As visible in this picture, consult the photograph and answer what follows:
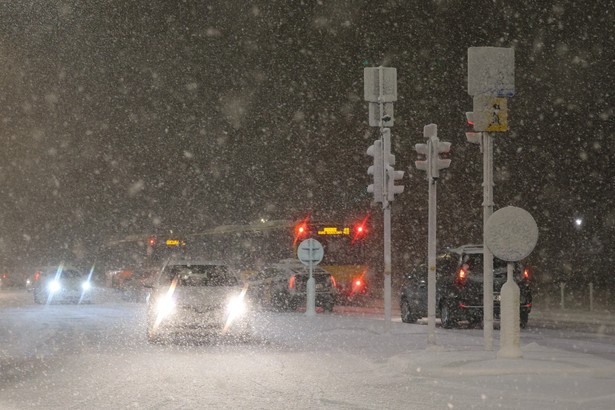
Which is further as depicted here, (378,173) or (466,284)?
(466,284)

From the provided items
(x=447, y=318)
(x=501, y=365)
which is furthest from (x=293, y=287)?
(x=501, y=365)

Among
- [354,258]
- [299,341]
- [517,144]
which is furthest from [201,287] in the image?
[517,144]

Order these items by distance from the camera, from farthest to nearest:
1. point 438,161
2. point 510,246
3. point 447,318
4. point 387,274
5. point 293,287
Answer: point 293,287
point 447,318
point 387,274
point 438,161
point 510,246

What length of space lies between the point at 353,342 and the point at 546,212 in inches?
1441

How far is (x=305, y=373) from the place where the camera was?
11.8m

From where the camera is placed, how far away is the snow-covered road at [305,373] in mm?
9375

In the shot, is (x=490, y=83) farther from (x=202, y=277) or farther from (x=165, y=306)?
(x=202, y=277)

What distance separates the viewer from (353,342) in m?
16.3

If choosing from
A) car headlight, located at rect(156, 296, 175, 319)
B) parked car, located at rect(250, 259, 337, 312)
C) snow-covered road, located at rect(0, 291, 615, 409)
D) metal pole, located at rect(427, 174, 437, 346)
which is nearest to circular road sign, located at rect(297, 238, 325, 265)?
parked car, located at rect(250, 259, 337, 312)

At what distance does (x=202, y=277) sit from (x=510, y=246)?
27.2 ft

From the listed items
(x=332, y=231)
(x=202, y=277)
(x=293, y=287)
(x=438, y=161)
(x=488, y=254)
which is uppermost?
(x=332, y=231)

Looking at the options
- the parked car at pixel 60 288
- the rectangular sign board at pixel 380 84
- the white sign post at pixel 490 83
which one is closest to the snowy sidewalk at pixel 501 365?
the white sign post at pixel 490 83

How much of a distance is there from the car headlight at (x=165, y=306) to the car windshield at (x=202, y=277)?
2.16ft

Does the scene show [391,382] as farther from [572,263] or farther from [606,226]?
[606,226]
